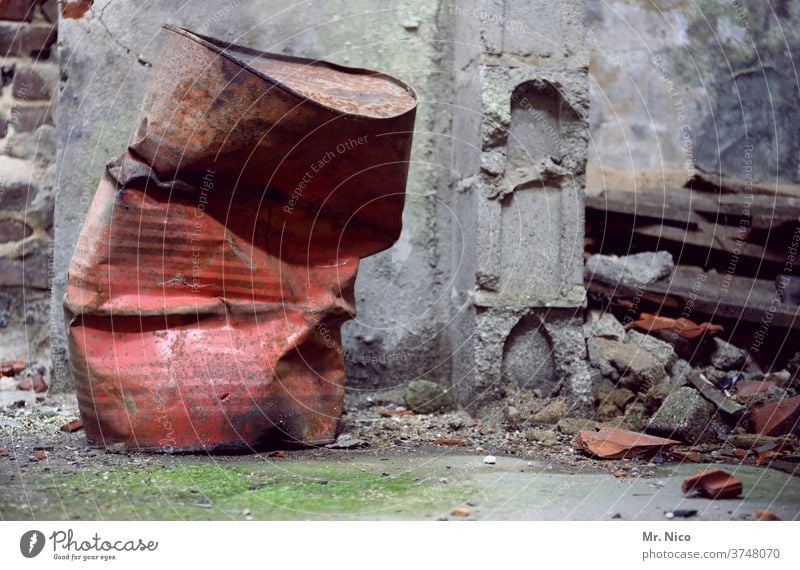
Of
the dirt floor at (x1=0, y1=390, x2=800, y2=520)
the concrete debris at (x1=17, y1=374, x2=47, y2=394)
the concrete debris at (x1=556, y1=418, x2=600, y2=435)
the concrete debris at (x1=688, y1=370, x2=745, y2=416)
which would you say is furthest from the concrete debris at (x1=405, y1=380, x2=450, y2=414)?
the concrete debris at (x1=17, y1=374, x2=47, y2=394)

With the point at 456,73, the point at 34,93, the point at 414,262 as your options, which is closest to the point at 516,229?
the point at 414,262

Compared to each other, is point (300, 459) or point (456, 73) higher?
point (456, 73)

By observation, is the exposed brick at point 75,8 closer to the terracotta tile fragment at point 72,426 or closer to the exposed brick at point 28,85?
the exposed brick at point 28,85

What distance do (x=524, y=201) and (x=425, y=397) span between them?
0.52 meters

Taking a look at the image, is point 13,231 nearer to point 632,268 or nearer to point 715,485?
point 632,268

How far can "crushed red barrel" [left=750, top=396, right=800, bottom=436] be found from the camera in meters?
1.89

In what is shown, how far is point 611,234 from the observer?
2938 millimetres

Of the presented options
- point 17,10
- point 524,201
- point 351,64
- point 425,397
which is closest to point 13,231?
point 17,10

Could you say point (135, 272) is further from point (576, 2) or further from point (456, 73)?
point (576, 2)

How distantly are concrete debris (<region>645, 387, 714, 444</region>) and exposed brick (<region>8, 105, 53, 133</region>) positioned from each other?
1.75 m
